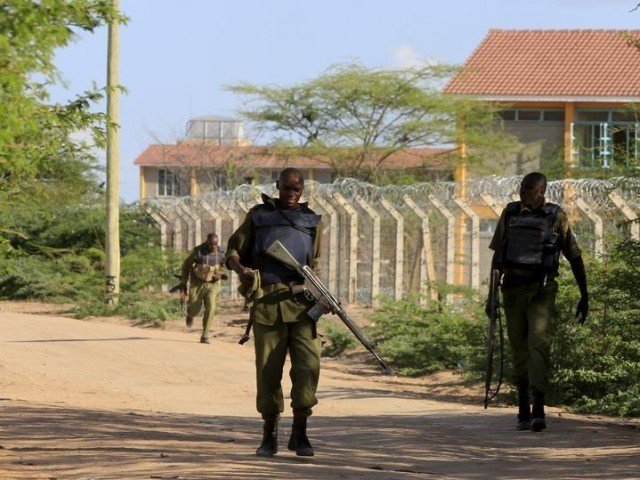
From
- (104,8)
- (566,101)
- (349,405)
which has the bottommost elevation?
(349,405)

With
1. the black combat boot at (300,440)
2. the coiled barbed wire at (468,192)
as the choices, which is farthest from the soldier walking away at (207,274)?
the black combat boot at (300,440)

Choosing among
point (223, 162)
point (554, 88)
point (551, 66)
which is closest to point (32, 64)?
point (554, 88)

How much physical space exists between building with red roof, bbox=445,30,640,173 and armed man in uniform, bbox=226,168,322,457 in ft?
118

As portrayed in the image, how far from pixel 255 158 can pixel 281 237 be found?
51.4 m

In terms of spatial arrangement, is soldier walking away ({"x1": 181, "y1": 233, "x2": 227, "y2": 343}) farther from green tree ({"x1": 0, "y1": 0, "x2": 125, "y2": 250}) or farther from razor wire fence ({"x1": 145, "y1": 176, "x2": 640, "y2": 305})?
green tree ({"x1": 0, "y1": 0, "x2": 125, "y2": 250})

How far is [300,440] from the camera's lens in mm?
9969

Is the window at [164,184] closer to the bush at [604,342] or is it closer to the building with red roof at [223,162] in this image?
the building with red roof at [223,162]

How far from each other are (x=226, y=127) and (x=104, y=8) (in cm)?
7451

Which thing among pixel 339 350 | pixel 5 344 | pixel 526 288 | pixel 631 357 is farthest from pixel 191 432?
pixel 339 350

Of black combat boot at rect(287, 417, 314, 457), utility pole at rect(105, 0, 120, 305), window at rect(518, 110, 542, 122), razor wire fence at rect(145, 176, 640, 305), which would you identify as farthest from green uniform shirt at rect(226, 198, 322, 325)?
window at rect(518, 110, 542, 122)

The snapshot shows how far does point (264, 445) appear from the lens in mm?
9891

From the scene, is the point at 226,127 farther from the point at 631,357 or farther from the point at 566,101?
the point at 631,357

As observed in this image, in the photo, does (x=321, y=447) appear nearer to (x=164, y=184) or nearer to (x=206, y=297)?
(x=206, y=297)

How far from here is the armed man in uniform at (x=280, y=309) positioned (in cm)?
994
